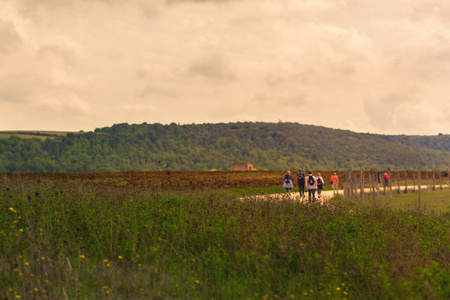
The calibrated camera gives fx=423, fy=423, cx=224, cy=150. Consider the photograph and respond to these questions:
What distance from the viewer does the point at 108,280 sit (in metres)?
6.41

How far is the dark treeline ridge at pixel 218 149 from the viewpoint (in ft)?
336

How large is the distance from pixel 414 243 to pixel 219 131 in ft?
488

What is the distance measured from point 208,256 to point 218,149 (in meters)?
131

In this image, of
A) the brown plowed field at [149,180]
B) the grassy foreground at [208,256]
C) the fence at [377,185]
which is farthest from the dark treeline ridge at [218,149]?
the grassy foreground at [208,256]

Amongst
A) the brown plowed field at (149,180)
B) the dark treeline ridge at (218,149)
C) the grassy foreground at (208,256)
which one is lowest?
the grassy foreground at (208,256)

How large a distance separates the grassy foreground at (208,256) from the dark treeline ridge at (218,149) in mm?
86713

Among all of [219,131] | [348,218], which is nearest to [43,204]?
[348,218]

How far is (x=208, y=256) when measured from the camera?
8.05 meters

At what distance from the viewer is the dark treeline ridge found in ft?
336

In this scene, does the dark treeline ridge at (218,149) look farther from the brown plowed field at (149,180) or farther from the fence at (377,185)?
the fence at (377,185)

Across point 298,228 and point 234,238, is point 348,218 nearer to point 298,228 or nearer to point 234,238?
point 298,228

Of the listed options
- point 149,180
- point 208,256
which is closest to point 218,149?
point 149,180

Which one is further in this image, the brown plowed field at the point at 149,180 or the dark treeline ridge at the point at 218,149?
the dark treeline ridge at the point at 218,149

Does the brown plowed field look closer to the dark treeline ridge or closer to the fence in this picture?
the fence
